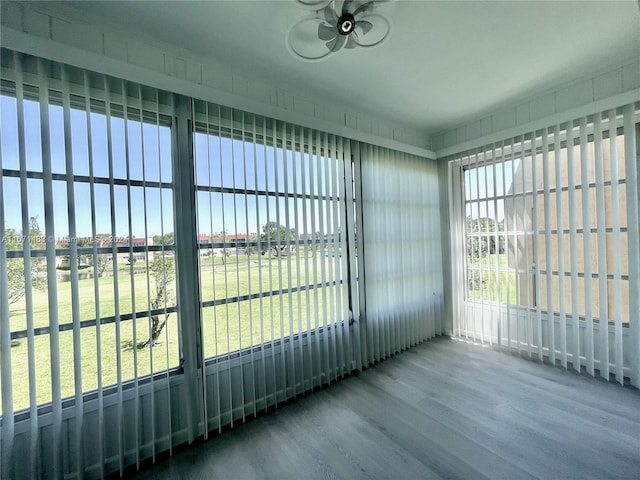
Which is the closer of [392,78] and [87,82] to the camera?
[87,82]

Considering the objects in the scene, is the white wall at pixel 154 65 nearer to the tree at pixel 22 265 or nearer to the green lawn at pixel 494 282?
the tree at pixel 22 265

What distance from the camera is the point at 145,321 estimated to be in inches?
69.6

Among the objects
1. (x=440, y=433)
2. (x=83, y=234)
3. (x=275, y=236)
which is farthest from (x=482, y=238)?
(x=83, y=234)

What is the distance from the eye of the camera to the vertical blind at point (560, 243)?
7.92ft

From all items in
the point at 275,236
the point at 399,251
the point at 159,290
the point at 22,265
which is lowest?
the point at 159,290

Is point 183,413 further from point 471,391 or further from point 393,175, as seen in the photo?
point 393,175

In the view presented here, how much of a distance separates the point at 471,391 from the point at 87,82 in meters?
3.72

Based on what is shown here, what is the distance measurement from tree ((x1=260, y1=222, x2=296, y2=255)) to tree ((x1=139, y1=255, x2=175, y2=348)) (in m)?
0.71

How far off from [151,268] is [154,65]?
1.45 m

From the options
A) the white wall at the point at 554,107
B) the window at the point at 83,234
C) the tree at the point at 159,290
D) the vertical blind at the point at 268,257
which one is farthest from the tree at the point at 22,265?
the white wall at the point at 554,107

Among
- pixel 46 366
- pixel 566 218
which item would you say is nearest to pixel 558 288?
pixel 566 218

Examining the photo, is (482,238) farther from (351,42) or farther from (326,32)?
(326,32)

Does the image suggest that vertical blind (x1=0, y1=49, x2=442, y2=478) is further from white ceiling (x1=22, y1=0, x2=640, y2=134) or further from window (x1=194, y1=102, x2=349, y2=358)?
white ceiling (x1=22, y1=0, x2=640, y2=134)

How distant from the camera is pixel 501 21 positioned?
1.77 meters
